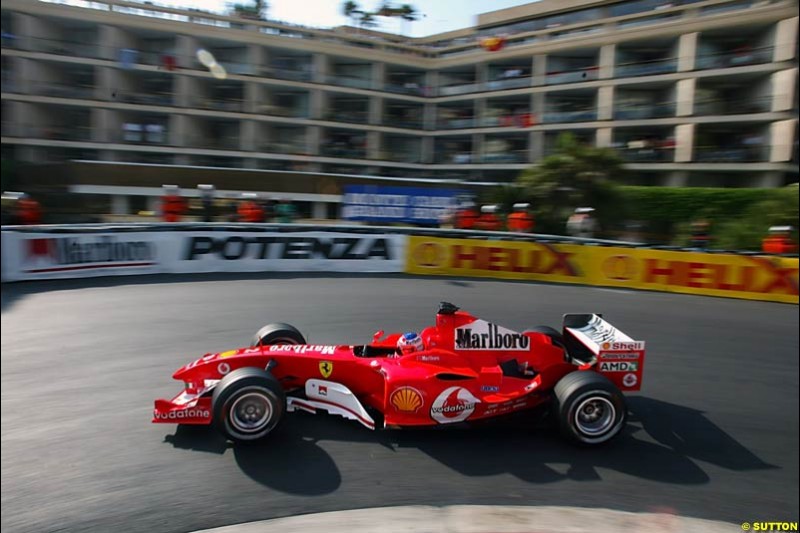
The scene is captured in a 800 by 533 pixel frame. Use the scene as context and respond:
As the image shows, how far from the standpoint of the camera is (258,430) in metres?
4.68

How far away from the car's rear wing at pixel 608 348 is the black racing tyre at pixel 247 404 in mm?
2724

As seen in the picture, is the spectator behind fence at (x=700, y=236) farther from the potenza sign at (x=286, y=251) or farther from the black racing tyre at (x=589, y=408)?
the black racing tyre at (x=589, y=408)

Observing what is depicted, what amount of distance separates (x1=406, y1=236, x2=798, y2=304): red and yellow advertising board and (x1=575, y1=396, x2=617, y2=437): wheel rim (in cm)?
463

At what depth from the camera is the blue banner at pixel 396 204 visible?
54.6ft

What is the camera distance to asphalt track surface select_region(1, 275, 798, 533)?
12.7 ft

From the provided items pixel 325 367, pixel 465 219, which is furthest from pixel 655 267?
pixel 325 367

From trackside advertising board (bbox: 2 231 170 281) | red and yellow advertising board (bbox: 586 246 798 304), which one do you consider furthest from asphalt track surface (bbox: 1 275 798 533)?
trackside advertising board (bbox: 2 231 170 281)

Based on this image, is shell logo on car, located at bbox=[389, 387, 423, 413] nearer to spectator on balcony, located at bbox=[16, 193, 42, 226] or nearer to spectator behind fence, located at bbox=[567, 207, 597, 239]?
spectator behind fence, located at bbox=[567, 207, 597, 239]

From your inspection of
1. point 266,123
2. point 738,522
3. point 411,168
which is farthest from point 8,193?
point 411,168

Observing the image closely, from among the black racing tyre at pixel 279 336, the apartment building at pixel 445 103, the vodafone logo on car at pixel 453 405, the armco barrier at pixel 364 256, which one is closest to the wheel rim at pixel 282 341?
the black racing tyre at pixel 279 336

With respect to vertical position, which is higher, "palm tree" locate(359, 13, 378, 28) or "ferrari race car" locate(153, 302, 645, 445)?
"palm tree" locate(359, 13, 378, 28)

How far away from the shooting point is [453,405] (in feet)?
15.8

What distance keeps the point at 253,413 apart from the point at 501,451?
2.09m

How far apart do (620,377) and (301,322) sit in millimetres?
3296
